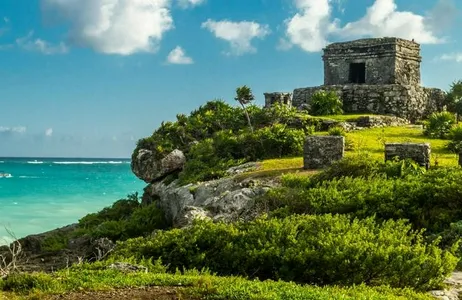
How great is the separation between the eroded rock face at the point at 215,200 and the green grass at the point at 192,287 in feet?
16.3

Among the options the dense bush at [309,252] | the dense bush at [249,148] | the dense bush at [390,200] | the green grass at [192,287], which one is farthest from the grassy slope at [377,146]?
the green grass at [192,287]

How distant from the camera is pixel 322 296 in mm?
8086

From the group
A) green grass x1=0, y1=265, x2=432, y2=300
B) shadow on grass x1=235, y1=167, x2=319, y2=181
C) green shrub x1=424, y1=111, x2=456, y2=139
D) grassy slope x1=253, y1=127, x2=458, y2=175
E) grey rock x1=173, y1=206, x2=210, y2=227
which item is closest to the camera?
green grass x1=0, y1=265, x2=432, y2=300

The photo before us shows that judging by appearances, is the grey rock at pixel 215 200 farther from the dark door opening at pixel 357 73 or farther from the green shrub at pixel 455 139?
the dark door opening at pixel 357 73

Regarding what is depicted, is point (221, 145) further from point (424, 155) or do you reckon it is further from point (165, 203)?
point (424, 155)

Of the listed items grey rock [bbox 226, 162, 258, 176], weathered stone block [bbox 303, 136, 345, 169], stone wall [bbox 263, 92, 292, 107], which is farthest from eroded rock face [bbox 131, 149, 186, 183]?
stone wall [bbox 263, 92, 292, 107]

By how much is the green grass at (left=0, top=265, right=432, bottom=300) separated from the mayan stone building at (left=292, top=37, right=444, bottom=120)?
857 inches

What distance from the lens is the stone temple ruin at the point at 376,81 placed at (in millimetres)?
29812

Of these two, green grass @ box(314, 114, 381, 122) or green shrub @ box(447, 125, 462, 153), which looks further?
green grass @ box(314, 114, 381, 122)

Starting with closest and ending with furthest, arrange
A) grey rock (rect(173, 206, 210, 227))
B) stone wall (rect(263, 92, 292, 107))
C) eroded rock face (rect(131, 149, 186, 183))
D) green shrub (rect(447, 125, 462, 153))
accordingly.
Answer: grey rock (rect(173, 206, 210, 227))
green shrub (rect(447, 125, 462, 153))
eroded rock face (rect(131, 149, 186, 183))
stone wall (rect(263, 92, 292, 107))

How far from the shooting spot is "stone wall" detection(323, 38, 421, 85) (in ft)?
102

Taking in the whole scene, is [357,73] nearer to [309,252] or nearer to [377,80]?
[377,80]

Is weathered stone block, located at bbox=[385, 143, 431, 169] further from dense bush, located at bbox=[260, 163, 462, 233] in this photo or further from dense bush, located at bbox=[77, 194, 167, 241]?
dense bush, located at bbox=[77, 194, 167, 241]

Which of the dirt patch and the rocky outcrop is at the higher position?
the rocky outcrop
